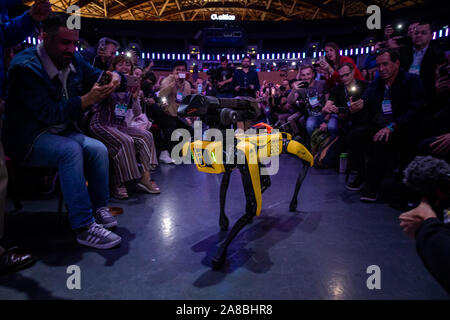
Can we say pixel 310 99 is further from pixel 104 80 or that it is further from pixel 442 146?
pixel 104 80

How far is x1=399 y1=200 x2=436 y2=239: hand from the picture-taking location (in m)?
0.80

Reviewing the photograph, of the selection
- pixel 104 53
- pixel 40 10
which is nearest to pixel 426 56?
pixel 104 53

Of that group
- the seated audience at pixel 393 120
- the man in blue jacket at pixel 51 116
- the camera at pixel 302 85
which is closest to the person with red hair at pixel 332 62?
the camera at pixel 302 85

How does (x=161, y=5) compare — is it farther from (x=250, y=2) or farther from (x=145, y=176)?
(x=145, y=176)

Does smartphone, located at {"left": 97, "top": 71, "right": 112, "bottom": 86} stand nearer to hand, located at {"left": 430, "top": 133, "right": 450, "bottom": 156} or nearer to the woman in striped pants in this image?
the woman in striped pants

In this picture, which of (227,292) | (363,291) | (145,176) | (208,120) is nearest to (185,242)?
(227,292)

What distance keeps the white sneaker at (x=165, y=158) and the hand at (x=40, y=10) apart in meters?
3.03

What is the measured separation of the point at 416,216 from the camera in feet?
2.65

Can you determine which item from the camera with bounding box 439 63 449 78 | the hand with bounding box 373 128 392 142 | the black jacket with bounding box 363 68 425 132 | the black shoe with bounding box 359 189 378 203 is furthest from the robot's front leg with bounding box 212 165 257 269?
the camera with bounding box 439 63 449 78

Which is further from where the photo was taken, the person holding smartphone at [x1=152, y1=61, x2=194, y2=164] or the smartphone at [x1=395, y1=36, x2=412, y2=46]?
the person holding smartphone at [x1=152, y1=61, x2=194, y2=164]

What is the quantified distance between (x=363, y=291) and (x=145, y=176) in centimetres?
235

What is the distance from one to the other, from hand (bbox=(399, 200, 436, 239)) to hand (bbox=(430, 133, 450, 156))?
1814 mm

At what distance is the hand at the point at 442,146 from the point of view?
7.36ft

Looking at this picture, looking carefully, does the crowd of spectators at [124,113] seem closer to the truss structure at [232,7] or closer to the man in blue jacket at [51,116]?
the man in blue jacket at [51,116]
